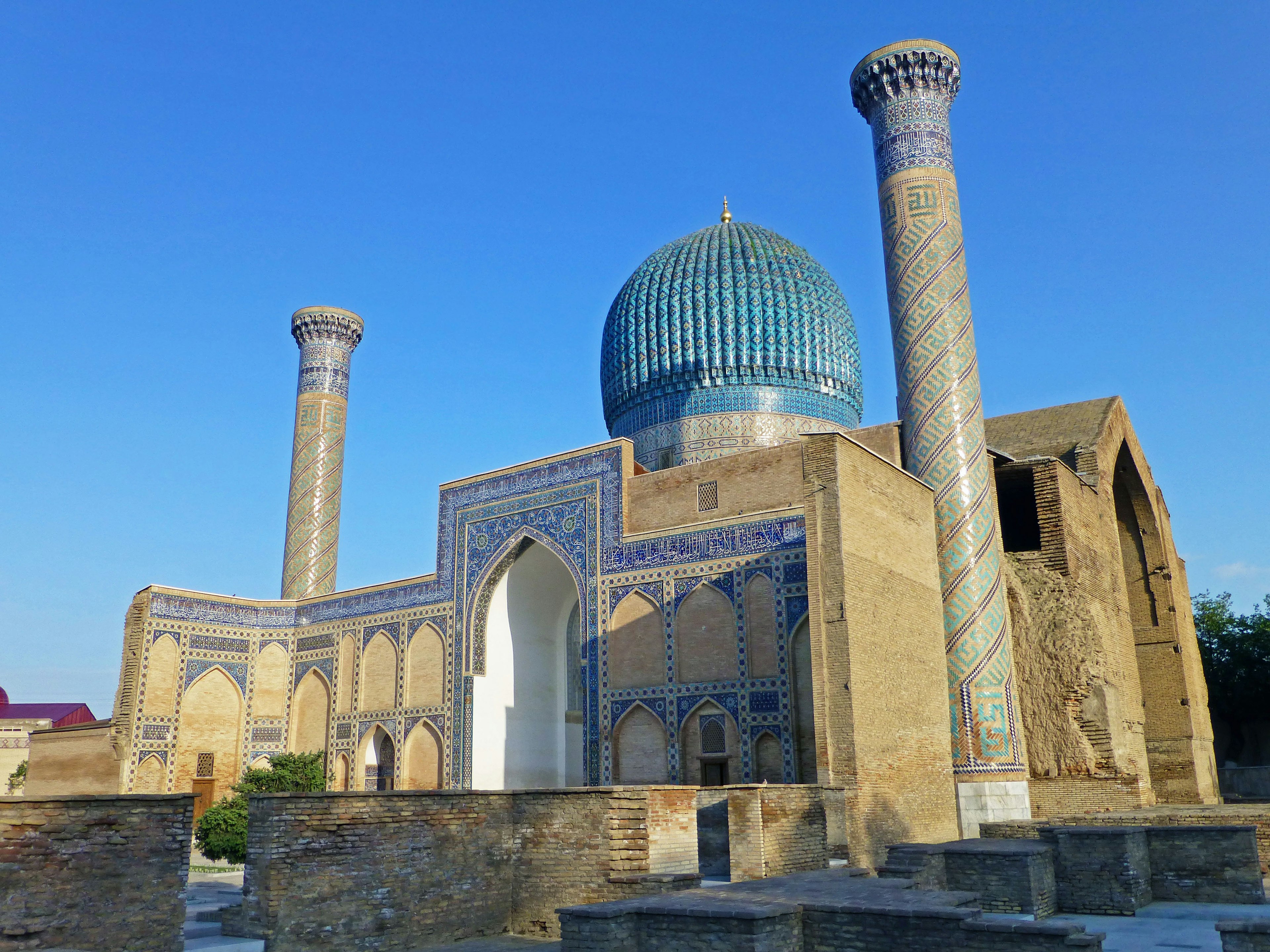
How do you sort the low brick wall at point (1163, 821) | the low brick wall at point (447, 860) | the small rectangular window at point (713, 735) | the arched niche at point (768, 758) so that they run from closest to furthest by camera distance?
the low brick wall at point (447, 860)
the low brick wall at point (1163, 821)
the arched niche at point (768, 758)
the small rectangular window at point (713, 735)

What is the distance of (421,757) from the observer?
14133 millimetres

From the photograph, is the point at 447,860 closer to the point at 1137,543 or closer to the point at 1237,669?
the point at 1137,543

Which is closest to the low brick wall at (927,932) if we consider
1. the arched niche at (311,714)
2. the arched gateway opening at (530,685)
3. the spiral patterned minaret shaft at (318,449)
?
the arched gateway opening at (530,685)

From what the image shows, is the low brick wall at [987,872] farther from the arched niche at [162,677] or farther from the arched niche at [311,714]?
the arched niche at [162,677]

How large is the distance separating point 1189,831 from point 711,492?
6197 mm

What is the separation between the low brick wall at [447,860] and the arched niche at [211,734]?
30.6ft

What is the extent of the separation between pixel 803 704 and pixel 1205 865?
13.2ft

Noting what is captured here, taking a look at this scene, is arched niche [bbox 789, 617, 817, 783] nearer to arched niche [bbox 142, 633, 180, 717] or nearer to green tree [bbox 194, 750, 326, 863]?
green tree [bbox 194, 750, 326, 863]

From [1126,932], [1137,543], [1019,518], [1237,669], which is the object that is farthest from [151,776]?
[1237,669]

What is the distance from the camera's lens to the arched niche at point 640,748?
37.8 feet

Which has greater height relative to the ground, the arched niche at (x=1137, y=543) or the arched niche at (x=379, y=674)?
the arched niche at (x=1137, y=543)

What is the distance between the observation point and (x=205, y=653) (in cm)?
1547

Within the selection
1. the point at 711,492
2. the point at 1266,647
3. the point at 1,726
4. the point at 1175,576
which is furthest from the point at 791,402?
the point at 1,726

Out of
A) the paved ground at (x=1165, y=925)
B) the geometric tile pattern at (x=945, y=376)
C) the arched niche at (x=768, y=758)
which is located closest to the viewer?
the paved ground at (x=1165, y=925)
